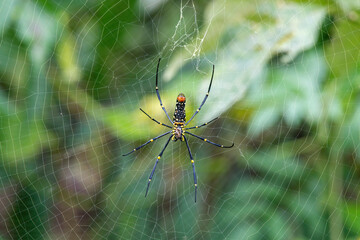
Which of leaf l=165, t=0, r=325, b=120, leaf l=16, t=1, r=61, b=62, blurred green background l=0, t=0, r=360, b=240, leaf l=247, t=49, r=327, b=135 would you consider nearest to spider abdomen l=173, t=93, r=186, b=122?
blurred green background l=0, t=0, r=360, b=240

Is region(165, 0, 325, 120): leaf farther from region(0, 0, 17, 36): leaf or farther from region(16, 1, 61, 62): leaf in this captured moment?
region(0, 0, 17, 36): leaf

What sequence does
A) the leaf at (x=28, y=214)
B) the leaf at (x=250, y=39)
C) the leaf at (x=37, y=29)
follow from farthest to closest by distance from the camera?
the leaf at (x=28, y=214), the leaf at (x=37, y=29), the leaf at (x=250, y=39)

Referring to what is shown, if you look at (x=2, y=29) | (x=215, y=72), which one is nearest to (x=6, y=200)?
(x=2, y=29)

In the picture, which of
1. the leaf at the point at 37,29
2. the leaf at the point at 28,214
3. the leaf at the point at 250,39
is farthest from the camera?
the leaf at the point at 28,214

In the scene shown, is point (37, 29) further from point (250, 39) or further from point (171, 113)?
point (171, 113)

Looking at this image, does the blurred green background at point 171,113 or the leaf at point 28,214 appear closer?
the blurred green background at point 171,113

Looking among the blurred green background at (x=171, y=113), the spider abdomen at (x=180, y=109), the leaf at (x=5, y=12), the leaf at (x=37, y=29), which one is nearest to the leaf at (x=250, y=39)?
the blurred green background at (x=171, y=113)

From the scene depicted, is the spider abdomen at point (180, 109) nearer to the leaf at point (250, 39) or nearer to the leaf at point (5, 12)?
the leaf at point (250, 39)

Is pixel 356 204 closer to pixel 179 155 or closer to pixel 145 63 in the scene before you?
pixel 179 155

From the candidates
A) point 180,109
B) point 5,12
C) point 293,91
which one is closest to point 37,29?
point 5,12
